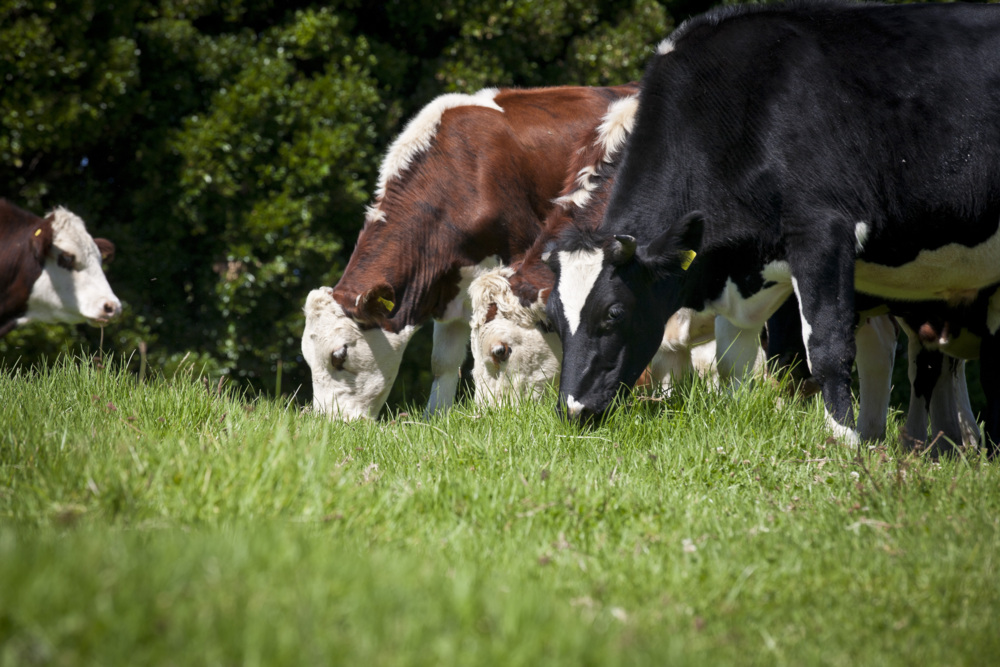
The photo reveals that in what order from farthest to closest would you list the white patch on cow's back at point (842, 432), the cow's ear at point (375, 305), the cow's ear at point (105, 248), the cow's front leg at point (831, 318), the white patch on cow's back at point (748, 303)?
the cow's ear at point (105, 248), the cow's ear at point (375, 305), the white patch on cow's back at point (748, 303), the cow's front leg at point (831, 318), the white patch on cow's back at point (842, 432)

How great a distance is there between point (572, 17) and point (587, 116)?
10.2 ft

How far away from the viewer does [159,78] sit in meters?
→ 9.12

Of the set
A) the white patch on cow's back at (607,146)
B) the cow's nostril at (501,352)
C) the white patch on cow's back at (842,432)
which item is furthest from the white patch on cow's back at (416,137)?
the white patch on cow's back at (842,432)

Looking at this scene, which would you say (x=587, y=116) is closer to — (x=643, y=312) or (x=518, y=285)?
(x=518, y=285)

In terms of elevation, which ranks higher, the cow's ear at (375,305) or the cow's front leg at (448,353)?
the cow's ear at (375,305)

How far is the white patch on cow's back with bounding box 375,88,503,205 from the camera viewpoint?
6.67 metres

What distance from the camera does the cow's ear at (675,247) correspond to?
15.1ft

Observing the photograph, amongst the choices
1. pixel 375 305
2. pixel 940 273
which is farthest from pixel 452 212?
pixel 940 273

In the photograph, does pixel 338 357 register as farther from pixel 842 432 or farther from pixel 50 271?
pixel 842 432

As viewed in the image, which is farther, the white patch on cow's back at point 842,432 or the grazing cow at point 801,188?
the grazing cow at point 801,188

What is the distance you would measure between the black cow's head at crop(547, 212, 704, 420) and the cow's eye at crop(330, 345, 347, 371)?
2.11 meters

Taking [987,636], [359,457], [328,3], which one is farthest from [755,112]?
[328,3]

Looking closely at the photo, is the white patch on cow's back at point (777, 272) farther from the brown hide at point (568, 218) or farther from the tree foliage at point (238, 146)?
the tree foliage at point (238, 146)

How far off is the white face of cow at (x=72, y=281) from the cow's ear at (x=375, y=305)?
2.31 m
